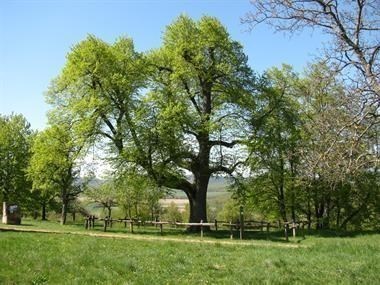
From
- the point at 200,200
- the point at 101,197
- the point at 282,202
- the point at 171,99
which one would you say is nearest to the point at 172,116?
the point at 171,99

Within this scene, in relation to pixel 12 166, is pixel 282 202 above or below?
below

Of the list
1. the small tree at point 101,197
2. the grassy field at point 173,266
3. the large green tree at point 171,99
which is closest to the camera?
the grassy field at point 173,266

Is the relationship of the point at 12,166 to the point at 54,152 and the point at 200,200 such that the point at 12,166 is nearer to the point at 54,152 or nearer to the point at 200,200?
the point at 54,152

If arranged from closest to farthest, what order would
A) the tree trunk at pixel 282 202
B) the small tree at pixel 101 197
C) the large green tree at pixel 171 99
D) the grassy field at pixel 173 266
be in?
1. the grassy field at pixel 173 266
2. the large green tree at pixel 171 99
3. the tree trunk at pixel 282 202
4. the small tree at pixel 101 197

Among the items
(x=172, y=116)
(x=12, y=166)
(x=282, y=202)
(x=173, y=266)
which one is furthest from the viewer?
(x=12, y=166)

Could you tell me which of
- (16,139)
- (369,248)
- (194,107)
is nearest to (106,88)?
(194,107)

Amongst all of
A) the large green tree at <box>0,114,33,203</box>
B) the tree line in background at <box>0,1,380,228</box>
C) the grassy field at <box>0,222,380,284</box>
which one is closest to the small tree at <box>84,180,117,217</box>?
the large green tree at <box>0,114,33,203</box>

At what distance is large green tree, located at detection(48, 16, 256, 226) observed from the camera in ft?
112

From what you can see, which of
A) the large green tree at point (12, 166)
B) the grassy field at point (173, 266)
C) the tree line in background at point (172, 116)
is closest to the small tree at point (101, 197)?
the large green tree at point (12, 166)

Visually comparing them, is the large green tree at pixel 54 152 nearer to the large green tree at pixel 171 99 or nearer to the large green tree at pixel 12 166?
the large green tree at pixel 171 99

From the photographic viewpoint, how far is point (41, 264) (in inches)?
536

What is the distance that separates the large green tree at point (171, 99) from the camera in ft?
112

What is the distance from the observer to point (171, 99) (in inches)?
1366

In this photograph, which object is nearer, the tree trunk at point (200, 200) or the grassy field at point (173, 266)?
the grassy field at point (173, 266)
